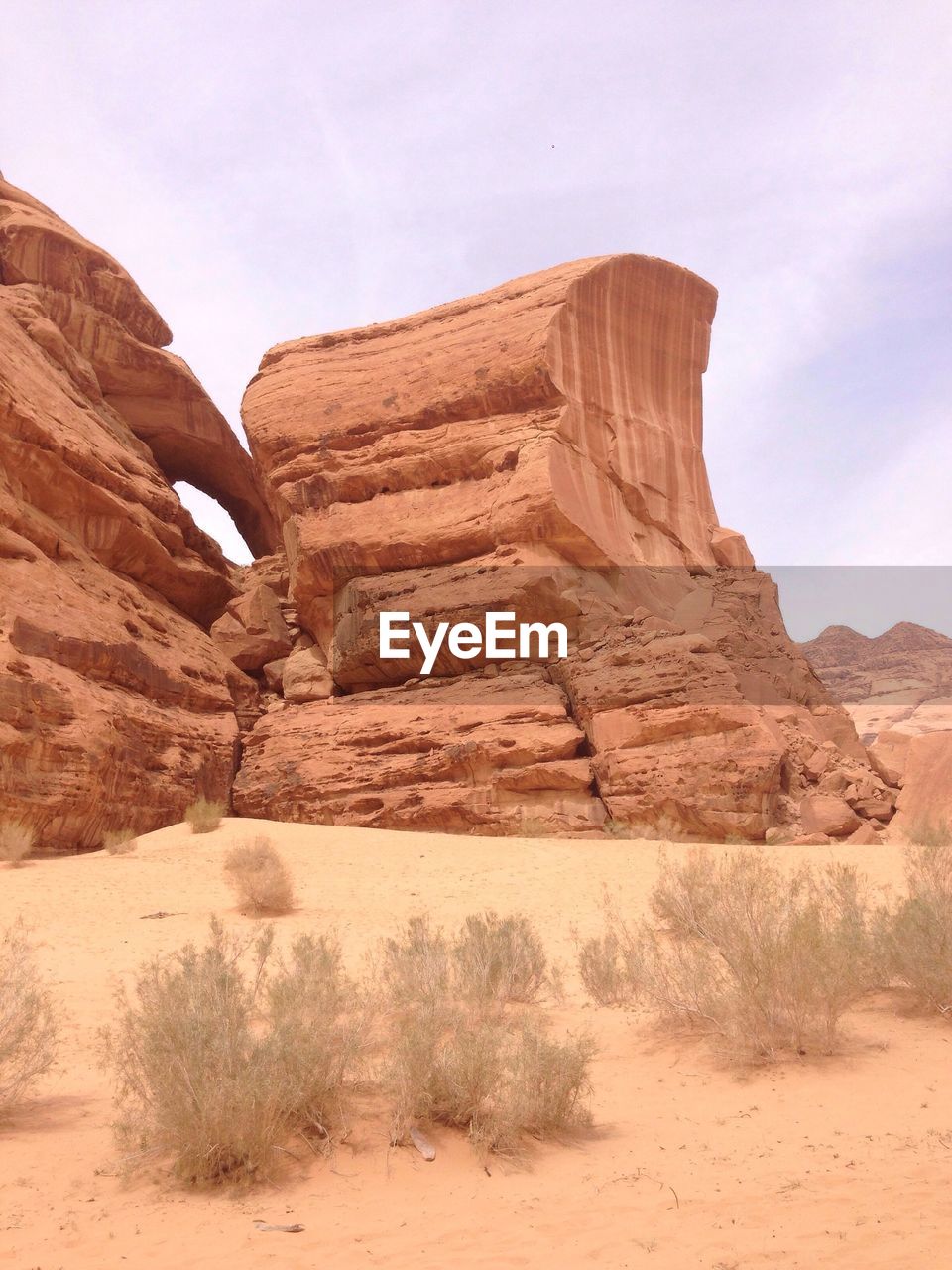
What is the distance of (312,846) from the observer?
49.3 feet

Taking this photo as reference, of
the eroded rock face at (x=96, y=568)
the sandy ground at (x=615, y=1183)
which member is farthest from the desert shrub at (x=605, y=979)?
the eroded rock face at (x=96, y=568)

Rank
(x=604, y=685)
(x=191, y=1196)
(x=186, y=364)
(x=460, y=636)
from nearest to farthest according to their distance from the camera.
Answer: (x=191, y=1196), (x=604, y=685), (x=460, y=636), (x=186, y=364)

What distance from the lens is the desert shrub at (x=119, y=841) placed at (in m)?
14.4

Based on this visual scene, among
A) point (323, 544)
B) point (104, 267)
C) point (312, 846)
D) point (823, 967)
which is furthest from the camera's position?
point (104, 267)

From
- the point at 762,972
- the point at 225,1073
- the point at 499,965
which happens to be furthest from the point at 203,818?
the point at 225,1073

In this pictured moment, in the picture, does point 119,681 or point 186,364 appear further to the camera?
point 186,364

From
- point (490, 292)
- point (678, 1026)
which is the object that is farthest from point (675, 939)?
point (490, 292)

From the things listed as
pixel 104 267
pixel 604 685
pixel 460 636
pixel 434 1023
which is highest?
pixel 104 267

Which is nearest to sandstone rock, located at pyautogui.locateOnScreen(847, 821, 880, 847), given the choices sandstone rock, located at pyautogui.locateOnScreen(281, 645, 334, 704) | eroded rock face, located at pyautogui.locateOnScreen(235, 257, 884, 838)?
eroded rock face, located at pyautogui.locateOnScreen(235, 257, 884, 838)

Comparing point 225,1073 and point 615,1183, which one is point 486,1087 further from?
point 225,1073

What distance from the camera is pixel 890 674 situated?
45969mm

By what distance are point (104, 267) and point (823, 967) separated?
27108mm

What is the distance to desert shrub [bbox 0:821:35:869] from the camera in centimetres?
1295

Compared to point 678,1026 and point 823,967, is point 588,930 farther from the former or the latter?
point 823,967
